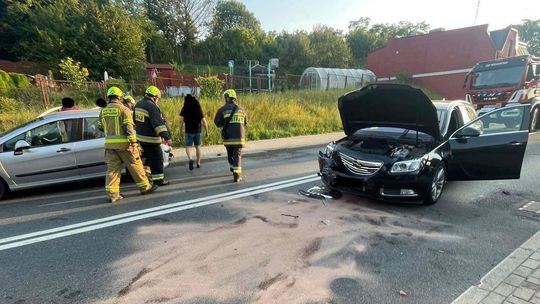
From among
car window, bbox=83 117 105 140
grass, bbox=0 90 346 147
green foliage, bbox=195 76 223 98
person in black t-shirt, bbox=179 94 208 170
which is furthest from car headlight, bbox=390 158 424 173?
green foliage, bbox=195 76 223 98

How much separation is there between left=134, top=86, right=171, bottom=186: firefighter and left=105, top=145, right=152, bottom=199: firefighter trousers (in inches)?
14.7

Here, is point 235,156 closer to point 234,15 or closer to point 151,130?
point 151,130

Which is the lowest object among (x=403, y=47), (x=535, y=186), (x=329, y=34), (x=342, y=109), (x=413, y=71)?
(x=535, y=186)

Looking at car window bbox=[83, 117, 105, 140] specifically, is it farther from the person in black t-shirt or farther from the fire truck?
the fire truck

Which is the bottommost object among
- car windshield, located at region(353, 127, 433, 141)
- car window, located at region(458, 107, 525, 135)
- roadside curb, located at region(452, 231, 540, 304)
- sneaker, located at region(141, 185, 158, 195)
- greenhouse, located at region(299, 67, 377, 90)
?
roadside curb, located at region(452, 231, 540, 304)

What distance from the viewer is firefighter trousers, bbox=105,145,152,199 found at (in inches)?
210

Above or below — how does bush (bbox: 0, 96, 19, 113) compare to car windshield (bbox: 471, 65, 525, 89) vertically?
below

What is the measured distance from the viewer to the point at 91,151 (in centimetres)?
613

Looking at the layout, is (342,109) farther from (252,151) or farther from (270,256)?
(252,151)

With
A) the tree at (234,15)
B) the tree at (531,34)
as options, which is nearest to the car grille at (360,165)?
the tree at (234,15)

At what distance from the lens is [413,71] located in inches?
1214

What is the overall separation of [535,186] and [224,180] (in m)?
5.69

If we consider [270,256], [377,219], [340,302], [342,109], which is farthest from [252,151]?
[340,302]

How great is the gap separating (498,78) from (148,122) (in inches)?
528
